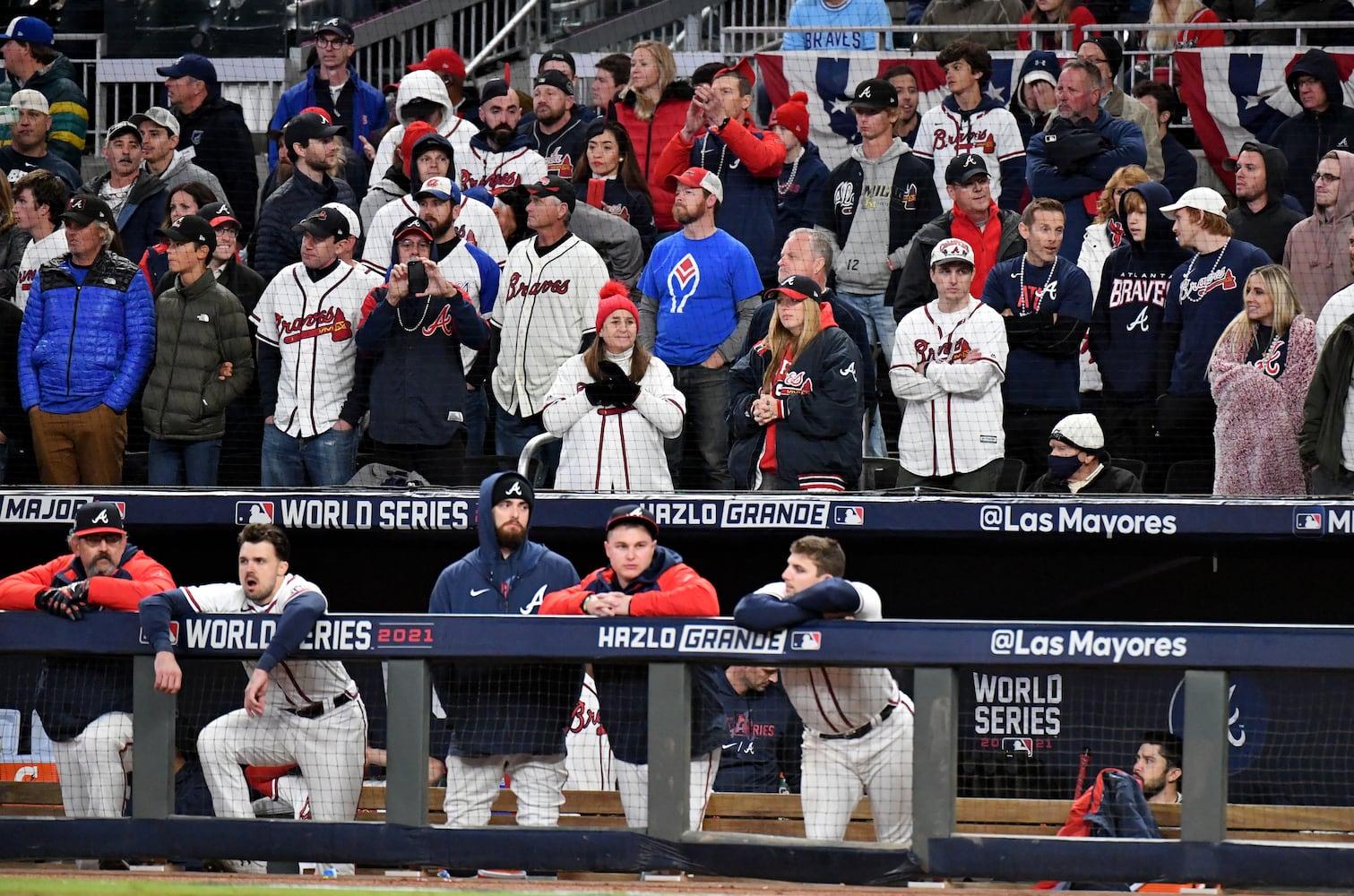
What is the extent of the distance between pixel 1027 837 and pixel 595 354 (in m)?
3.36

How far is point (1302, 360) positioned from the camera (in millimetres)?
8484

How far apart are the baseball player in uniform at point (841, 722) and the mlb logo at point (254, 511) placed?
10.3 feet

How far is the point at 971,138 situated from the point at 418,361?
3757 millimetres

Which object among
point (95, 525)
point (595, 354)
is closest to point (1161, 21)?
point (595, 354)

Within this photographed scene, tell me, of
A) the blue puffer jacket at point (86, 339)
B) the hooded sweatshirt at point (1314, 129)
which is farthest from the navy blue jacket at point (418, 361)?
the hooded sweatshirt at point (1314, 129)

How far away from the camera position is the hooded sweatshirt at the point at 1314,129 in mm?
11055

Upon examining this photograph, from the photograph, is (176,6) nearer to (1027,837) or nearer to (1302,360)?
(1302,360)

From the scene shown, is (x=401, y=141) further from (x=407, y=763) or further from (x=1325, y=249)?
(x=407, y=763)

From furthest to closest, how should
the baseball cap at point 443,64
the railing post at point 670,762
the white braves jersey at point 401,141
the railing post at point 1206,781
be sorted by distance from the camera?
1. the baseball cap at point 443,64
2. the white braves jersey at point 401,141
3. the railing post at point 670,762
4. the railing post at point 1206,781

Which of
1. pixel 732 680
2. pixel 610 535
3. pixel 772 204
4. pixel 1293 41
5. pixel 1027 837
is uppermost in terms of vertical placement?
pixel 1293 41

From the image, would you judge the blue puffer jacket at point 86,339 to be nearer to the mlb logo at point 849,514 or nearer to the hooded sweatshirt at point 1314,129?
the mlb logo at point 849,514

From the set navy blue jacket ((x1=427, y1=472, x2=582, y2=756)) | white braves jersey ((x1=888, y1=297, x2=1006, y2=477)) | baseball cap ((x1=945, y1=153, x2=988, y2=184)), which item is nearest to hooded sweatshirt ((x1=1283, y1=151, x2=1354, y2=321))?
baseball cap ((x1=945, y1=153, x2=988, y2=184))

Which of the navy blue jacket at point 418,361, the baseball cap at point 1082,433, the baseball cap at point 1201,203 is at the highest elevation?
the baseball cap at point 1201,203

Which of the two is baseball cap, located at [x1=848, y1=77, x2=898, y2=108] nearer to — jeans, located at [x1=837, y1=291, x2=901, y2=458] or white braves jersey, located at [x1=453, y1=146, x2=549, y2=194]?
jeans, located at [x1=837, y1=291, x2=901, y2=458]
